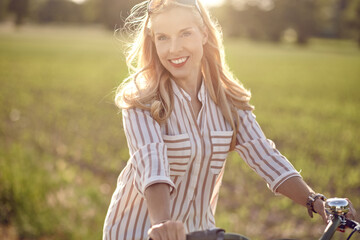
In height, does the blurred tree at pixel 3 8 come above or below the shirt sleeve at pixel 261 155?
above

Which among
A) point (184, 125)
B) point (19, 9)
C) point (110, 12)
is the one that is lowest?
point (184, 125)

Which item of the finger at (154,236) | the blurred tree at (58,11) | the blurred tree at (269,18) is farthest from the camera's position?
the blurred tree at (58,11)

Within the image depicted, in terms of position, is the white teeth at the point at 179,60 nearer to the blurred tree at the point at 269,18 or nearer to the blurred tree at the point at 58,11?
the blurred tree at the point at 269,18

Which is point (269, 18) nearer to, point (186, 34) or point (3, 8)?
point (3, 8)

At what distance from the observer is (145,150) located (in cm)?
161

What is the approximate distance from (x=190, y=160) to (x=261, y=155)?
0.30 metres

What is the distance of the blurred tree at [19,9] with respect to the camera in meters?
65.4

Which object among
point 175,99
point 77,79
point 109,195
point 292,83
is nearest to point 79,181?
point 109,195

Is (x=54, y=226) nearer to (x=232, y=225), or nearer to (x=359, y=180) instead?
(x=232, y=225)

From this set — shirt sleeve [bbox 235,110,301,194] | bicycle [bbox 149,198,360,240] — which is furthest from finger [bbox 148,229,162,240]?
shirt sleeve [bbox 235,110,301,194]

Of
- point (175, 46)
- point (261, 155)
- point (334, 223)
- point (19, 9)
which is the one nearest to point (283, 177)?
point (261, 155)

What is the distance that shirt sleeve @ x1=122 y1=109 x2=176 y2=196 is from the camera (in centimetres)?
152

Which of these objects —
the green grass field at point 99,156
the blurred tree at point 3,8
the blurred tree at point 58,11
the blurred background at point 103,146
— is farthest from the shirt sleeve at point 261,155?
the blurred tree at point 58,11

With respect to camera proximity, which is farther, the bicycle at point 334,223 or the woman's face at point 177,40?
the woman's face at point 177,40
